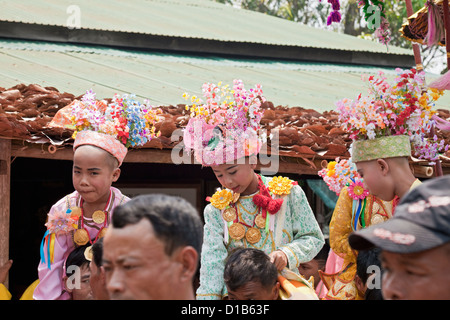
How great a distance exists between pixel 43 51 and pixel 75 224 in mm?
4849

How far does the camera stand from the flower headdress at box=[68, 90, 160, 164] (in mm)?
4316

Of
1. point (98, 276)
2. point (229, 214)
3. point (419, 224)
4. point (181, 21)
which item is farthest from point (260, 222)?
point (181, 21)

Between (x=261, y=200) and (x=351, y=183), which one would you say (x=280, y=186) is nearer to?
(x=261, y=200)

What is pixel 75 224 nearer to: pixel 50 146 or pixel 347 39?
pixel 50 146

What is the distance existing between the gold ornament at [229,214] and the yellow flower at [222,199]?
1.5 inches

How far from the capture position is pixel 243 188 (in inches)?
164

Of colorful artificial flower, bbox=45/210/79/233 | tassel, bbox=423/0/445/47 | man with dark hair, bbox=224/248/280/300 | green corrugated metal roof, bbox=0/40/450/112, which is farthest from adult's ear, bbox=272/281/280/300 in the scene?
green corrugated metal roof, bbox=0/40/450/112

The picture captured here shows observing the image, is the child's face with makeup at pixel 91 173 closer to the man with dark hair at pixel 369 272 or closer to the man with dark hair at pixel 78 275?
the man with dark hair at pixel 78 275

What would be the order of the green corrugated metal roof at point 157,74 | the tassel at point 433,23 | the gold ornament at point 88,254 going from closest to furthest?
1. the gold ornament at point 88,254
2. the tassel at point 433,23
3. the green corrugated metal roof at point 157,74

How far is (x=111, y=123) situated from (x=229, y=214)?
3.23ft

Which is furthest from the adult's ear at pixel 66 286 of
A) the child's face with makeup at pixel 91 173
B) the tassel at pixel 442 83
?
the tassel at pixel 442 83

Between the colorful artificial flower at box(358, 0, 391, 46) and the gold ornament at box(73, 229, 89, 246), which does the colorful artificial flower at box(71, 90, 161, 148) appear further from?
the colorful artificial flower at box(358, 0, 391, 46)

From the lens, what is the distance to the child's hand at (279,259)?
3766mm

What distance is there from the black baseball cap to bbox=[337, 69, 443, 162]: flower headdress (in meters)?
1.99
